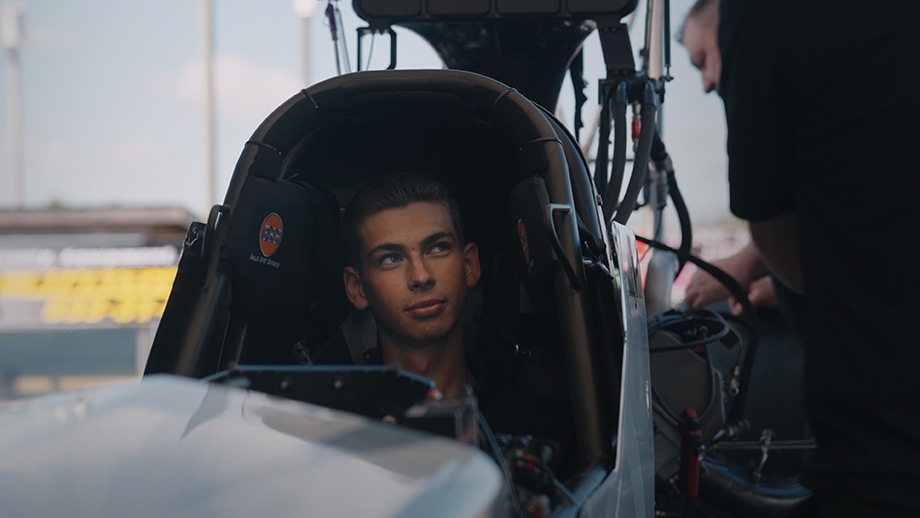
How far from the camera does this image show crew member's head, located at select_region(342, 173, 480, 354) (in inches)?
91.6

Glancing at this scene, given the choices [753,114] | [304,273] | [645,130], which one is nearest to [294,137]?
[304,273]

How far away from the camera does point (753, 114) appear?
1540 millimetres

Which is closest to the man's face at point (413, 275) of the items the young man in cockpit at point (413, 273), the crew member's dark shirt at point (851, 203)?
the young man in cockpit at point (413, 273)

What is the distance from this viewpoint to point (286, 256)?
211cm

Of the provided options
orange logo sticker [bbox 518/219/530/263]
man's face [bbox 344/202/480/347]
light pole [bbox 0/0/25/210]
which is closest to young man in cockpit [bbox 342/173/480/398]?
man's face [bbox 344/202/480/347]

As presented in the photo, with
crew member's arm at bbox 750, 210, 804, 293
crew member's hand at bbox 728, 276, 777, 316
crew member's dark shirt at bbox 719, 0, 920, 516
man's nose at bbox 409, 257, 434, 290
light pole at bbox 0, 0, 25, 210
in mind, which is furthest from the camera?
light pole at bbox 0, 0, 25, 210

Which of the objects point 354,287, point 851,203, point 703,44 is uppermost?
point 703,44

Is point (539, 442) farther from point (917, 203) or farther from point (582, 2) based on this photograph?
point (582, 2)

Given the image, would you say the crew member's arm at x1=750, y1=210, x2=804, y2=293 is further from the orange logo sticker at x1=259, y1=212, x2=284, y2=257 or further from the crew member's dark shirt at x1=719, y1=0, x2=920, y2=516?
the orange logo sticker at x1=259, y1=212, x2=284, y2=257

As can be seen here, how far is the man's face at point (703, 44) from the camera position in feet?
6.51

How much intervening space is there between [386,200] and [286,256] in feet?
1.19

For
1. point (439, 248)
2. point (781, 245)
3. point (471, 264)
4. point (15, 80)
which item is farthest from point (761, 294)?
point (15, 80)

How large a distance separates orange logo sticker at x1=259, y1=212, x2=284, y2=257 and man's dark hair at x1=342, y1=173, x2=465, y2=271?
1.04ft

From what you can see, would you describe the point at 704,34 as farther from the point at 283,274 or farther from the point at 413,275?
the point at 283,274
